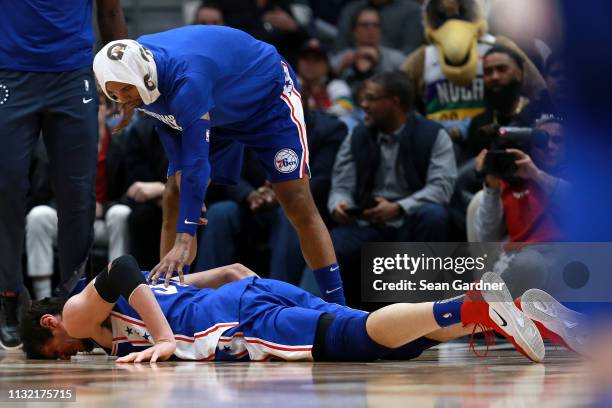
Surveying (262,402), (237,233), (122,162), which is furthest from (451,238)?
(262,402)

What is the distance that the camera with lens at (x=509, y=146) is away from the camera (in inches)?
203

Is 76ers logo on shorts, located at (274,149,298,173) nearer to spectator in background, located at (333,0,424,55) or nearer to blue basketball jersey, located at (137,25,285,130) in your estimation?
blue basketball jersey, located at (137,25,285,130)

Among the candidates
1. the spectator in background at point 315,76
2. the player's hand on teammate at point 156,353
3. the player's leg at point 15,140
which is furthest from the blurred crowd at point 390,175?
the player's hand on teammate at point 156,353

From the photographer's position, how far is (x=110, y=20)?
16.1ft

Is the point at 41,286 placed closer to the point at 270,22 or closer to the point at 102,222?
the point at 102,222

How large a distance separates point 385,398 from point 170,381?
2.59 ft

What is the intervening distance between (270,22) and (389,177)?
2628 millimetres

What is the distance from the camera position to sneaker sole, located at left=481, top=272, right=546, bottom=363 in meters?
3.43

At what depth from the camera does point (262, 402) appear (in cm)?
248

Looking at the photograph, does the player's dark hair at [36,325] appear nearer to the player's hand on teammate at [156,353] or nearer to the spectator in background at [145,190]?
the player's hand on teammate at [156,353]

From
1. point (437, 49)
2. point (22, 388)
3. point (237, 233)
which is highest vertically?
point (437, 49)

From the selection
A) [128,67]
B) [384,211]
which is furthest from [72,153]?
[384,211]

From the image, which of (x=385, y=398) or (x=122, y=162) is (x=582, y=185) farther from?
(x=122, y=162)

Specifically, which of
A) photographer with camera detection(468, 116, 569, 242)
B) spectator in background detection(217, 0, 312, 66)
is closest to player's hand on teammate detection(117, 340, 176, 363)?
photographer with camera detection(468, 116, 569, 242)
